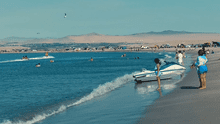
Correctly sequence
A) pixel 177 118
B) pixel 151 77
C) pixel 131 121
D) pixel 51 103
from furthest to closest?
pixel 151 77 → pixel 51 103 → pixel 131 121 → pixel 177 118

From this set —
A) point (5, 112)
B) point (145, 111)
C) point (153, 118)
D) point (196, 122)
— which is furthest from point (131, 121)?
point (5, 112)

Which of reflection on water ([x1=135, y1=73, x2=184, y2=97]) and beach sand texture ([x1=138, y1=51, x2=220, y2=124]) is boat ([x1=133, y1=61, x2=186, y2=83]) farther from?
beach sand texture ([x1=138, y1=51, x2=220, y2=124])

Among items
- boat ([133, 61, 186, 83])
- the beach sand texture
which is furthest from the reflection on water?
the beach sand texture

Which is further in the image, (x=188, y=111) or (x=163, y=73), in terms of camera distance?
(x=163, y=73)

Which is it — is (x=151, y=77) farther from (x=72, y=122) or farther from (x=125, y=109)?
(x=72, y=122)

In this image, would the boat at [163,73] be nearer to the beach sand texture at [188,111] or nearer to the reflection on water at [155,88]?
the reflection on water at [155,88]

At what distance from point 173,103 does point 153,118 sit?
8.31 ft

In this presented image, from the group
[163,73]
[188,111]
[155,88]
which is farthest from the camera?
[163,73]

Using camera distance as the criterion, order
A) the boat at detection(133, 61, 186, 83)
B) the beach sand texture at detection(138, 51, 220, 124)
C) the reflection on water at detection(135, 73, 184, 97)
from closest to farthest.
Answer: the beach sand texture at detection(138, 51, 220, 124), the reflection on water at detection(135, 73, 184, 97), the boat at detection(133, 61, 186, 83)

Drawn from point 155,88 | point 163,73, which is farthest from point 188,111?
point 163,73

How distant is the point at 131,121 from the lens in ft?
31.9

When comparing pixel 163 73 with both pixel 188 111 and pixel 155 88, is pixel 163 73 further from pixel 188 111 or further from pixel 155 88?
pixel 188 111

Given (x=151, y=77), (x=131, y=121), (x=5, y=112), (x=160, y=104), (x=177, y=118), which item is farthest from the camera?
(x=151, y=77)

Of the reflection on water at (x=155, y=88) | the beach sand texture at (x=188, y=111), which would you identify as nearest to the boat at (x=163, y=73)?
the reflection on water at (x=155, y=88)
